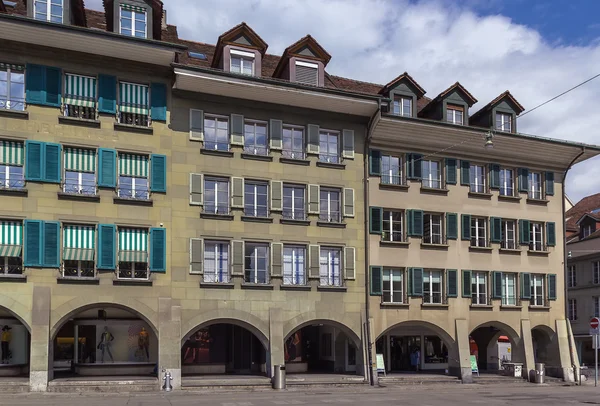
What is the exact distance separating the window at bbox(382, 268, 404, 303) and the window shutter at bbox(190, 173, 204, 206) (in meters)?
10.4

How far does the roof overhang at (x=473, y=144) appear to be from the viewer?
3834 cm

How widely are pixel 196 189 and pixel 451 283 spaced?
14631mm

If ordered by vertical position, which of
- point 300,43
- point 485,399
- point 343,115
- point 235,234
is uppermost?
point 300,43

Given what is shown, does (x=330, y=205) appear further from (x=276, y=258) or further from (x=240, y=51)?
(x=240, y=51)

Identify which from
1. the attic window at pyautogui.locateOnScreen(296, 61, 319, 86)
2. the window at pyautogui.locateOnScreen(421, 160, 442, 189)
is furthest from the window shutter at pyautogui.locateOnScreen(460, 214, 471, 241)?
the attic window at pyautogui.locateOnScreen(296, 61, 319, 86)

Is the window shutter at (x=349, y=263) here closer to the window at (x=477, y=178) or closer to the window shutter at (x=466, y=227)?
the window shutter at (x=466, y=227)

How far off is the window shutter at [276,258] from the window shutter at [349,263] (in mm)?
3499

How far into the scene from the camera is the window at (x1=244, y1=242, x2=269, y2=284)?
114 feet

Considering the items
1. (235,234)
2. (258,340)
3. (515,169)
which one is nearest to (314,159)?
(235,234)

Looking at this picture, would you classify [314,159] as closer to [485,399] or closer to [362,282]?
[362,282]

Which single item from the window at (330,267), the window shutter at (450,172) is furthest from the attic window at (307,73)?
the window shutter at (450,172)

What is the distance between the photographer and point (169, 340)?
3225 cm

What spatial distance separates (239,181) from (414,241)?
10112 millimetres

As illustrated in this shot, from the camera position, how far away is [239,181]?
34.7 metres
